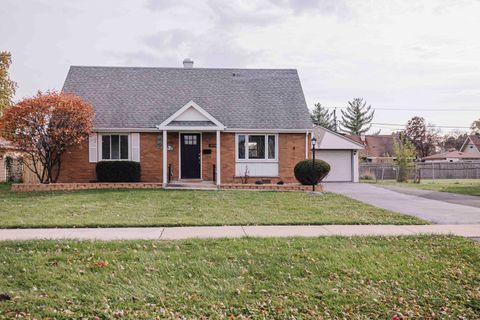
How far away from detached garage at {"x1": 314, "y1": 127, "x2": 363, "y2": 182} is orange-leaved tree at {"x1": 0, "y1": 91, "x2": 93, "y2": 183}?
14.6 metres

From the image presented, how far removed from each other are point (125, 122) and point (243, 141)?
577cm

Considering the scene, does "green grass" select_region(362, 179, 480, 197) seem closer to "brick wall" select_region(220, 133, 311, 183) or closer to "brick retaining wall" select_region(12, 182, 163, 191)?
"brick wall" select_region(220, 133, 311, 183)

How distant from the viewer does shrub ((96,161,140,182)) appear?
1848cm

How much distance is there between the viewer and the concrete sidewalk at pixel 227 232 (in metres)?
7.61

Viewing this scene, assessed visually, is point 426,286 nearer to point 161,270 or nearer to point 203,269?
point 203,269

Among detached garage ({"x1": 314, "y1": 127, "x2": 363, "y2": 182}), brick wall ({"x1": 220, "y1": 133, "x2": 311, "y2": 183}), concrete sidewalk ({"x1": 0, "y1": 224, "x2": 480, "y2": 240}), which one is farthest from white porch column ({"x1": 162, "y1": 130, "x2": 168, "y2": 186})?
detached garage ({"x1": 314, "y1": 127, "x2": 363, "y2": 182})

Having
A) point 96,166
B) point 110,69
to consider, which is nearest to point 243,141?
point 96,166

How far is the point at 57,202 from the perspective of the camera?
1253cm

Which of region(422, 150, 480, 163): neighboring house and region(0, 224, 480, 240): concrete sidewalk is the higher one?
region(422, 150, 480, 163): neighboring house

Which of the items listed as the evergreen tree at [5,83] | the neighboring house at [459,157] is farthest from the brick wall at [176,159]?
the neighboring house at [459,157]

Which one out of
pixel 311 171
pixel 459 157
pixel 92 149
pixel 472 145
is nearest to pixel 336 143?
pixel 311 171

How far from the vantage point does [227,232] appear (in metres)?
8.09

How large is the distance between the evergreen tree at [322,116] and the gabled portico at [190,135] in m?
42.4

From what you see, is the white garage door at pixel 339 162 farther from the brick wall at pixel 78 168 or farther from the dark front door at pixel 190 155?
the brick wall at pixel 78 168
